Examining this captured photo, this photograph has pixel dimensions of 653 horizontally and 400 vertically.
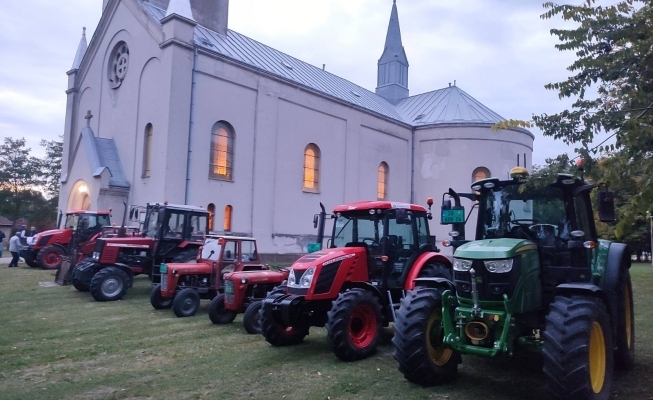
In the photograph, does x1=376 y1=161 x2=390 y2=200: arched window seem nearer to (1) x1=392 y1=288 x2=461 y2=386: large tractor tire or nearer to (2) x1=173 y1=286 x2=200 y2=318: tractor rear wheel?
(2) x1=173 y1=286 x2=200 y2=318: tractor rear wheel

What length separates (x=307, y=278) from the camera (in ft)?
24.0

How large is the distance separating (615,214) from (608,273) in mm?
763

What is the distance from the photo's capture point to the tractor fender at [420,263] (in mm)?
7887

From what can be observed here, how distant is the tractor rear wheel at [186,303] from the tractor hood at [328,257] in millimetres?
4169

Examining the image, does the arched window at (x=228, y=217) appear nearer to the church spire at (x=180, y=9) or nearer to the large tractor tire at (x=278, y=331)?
the church spire at (x=180, y=9)

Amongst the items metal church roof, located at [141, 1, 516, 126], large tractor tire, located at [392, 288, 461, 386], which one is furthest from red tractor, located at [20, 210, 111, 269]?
large tractor tire, located at [392, 288, 461, 386]

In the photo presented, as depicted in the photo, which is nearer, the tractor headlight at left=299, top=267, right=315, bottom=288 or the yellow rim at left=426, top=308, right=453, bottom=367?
the yellow rim at left=426, top=308, right=453, bottom=367

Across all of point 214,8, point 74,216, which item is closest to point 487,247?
point 74,216

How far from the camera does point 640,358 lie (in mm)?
6977

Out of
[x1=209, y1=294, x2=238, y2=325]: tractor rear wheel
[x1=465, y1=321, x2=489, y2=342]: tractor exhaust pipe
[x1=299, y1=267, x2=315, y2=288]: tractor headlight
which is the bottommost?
[x1=209, y1=294, x2=238, y2=325]: tractor rear wheel

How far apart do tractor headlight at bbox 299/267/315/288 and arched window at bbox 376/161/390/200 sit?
879 inches

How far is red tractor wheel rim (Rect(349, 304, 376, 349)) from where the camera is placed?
718cm

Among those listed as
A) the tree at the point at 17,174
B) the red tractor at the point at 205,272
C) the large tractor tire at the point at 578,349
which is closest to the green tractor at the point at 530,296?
the large tractor tire at the point at 578,349

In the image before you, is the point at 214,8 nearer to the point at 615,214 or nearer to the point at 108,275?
the point at 108,275
